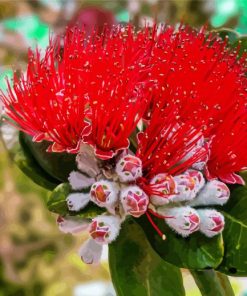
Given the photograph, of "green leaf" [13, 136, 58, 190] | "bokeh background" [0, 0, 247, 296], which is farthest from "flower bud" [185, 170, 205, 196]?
"bokeh background" [0, 0, 247, 296]

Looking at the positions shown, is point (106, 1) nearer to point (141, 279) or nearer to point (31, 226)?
point (31, 226)

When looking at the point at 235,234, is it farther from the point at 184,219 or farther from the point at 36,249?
the point at 36,249

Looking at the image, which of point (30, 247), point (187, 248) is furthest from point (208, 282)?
point (30, 247)

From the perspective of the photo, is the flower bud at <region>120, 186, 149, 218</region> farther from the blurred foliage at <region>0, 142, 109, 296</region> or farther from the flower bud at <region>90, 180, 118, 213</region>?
the blurred foliage at <region>0, 142, 109, 296</region>

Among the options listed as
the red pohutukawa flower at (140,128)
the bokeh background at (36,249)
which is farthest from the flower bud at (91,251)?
the bokeh background at (36,249)

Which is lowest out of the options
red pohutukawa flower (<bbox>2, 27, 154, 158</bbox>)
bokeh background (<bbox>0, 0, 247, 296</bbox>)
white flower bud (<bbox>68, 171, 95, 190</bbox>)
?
bokeh background (<bbox>0, 0, 247, 296</bbox>)

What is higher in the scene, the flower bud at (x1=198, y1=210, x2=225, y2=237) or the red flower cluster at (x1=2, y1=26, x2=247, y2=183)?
the red flower cluster at (x1=2, y1=26, x2=247, y2=183)
